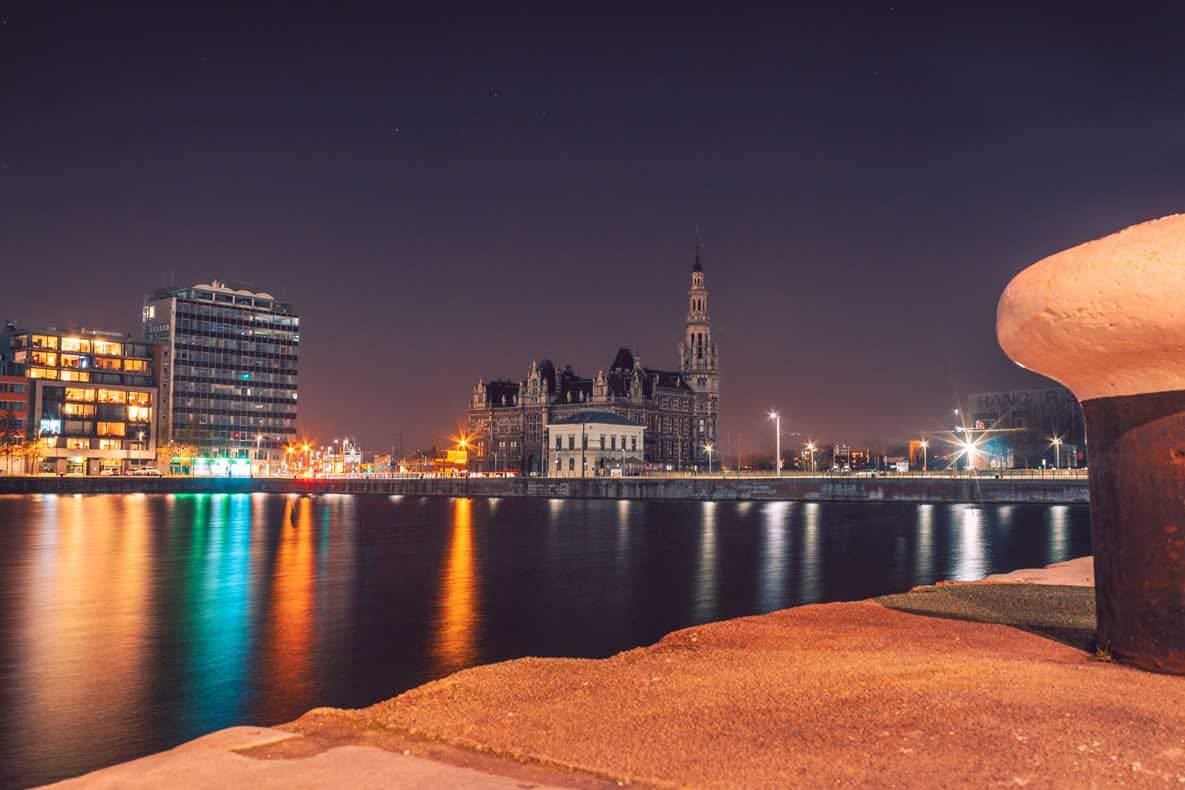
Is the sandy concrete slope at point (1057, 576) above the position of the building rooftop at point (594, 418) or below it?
below

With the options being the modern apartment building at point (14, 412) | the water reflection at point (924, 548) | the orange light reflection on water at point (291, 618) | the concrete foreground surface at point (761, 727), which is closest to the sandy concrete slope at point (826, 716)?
the concrete foreground surface at point (761, 727)

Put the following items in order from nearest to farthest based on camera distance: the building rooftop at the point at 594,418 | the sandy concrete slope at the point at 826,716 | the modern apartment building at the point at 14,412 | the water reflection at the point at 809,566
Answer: the sandy concrete slope at the point at 826,716 → the water reflection at the point at 809,566 → the modern apartment building at the point at 14,412 → the building rooftop at the point at 594,418

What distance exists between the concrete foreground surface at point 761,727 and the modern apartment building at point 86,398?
160101 mm

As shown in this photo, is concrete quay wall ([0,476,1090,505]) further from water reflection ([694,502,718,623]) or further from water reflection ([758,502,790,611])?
water reflection ([694,502,718,623])

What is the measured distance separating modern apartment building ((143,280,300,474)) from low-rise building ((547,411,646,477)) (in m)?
59.4

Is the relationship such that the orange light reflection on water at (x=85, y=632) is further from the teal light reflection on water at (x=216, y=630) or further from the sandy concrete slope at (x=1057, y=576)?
the sandy concrete slope at (x=1057, y=576)

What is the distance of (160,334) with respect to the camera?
634 feet

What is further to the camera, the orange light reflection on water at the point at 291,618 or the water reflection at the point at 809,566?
the water reflection at the point at 809,566

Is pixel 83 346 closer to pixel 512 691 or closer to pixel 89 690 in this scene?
pixel 89 690

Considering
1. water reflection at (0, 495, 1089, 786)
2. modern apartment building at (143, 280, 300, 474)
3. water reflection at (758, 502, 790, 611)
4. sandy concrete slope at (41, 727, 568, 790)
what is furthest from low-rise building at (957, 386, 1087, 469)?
sandy concrete slope at (41, 727, 568, 790)

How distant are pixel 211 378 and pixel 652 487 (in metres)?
97.9

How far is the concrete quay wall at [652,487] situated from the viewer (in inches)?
4205

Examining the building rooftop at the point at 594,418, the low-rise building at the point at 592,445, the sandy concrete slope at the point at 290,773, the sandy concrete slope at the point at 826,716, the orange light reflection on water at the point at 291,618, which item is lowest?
the orange light reflection on water at the point at 291,618

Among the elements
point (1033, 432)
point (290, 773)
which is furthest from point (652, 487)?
point (290, 773)
